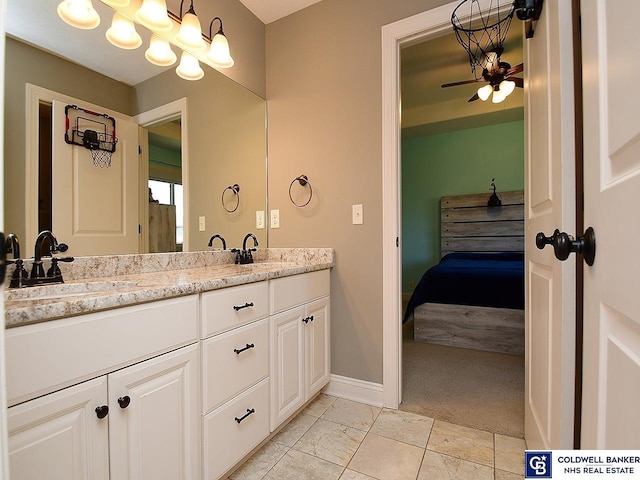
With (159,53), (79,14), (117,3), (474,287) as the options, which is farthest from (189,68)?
(474,287)

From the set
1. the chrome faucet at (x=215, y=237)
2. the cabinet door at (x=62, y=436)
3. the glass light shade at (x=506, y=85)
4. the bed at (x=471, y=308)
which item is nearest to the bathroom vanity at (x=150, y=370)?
the cabinet door at (x=62, y=436)

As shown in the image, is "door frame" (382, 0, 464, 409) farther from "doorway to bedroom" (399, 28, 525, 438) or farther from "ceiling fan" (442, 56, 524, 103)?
"ceiling fan" (442, 56, 524, 103)

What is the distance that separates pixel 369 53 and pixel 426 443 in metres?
2.19

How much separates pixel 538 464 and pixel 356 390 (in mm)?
1291

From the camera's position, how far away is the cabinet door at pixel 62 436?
0.71 meters

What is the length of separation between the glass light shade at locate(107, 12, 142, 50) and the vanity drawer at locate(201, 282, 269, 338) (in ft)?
4.16

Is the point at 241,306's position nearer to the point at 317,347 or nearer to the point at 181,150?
the point at 317,347

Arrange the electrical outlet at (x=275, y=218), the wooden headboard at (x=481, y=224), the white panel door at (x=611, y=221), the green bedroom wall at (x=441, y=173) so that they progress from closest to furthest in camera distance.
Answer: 1. the white panel door at (x=611, y=221)
2. the electrical outlet at (x=275, y=218)
3. the wooden headboard at (x=481, y=224)
4. the green bedroom wall at (x=441, y=173)

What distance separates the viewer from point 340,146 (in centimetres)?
202

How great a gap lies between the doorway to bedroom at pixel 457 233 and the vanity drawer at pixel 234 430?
93cm

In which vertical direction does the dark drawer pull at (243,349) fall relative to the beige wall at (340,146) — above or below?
below

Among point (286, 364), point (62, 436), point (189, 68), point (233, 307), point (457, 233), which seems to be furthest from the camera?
point (457, 233)

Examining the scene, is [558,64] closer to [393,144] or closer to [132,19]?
[393,144]

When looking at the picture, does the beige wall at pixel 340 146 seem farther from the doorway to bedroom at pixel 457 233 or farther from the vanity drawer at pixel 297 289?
the doorway to bedroom at pixel 457 233
